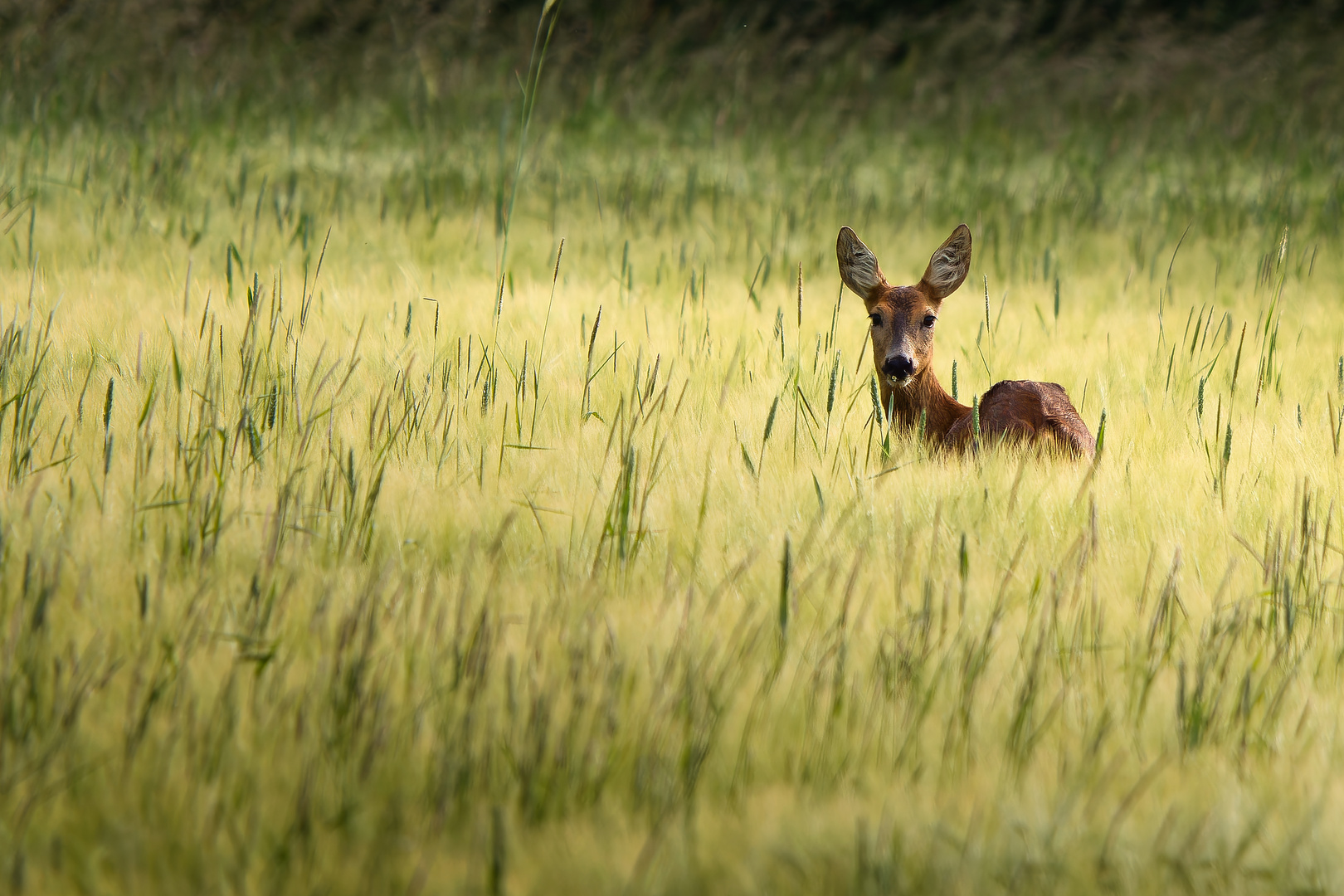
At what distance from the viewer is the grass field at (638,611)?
1654 mm

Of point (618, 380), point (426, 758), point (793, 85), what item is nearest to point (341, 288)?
point (618, 380)

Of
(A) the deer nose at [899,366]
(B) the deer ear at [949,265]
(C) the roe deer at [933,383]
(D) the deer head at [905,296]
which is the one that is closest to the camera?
(C) the roe deer at [933,383]

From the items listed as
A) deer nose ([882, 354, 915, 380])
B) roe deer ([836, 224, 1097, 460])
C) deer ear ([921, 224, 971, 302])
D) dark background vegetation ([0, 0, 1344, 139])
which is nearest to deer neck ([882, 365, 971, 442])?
roe deer ([836, 224, 1097, 460])

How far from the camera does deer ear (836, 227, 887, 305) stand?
13.0 feet

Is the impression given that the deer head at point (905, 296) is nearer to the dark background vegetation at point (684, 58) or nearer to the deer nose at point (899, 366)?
the deer nose at point (899, 366)

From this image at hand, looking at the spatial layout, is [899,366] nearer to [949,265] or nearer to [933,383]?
[933,383]

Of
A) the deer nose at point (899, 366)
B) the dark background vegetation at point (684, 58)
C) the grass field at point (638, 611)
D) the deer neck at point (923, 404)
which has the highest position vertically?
the dark background vegetation at point (684, 58)

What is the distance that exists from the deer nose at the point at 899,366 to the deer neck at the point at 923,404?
0.15 meters

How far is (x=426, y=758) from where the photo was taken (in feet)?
5.94

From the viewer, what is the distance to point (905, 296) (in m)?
3.85

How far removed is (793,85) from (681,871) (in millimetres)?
9455

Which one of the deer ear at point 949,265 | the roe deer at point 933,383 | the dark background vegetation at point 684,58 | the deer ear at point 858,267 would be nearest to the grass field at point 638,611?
the roe deer at point 933,383

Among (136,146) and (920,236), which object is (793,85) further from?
(136,146)

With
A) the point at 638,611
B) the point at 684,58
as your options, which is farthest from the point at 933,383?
the point at 684,58
